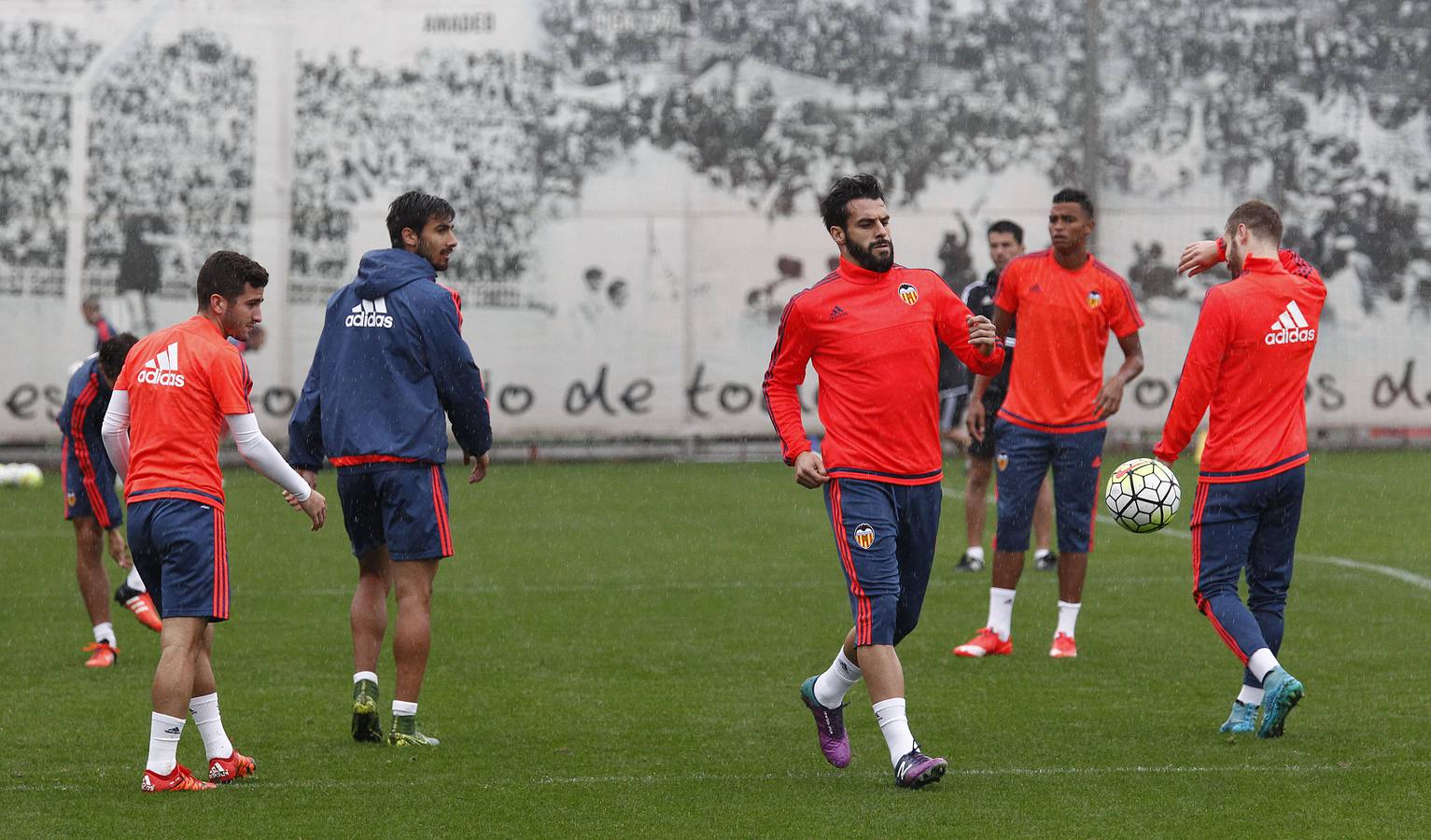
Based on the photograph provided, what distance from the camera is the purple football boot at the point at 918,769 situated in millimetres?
6281

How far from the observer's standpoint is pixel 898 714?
6.44 m

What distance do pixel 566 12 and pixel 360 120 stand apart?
2.81 m

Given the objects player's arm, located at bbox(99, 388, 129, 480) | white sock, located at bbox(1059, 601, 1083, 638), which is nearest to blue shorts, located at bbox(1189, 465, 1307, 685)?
white sock, located at bbox(1059, 601, 1083, 638)

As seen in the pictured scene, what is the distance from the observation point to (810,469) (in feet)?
21.4

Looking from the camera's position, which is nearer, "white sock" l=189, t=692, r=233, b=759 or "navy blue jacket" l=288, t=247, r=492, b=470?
"white sock" l=189, t=692, r=233, b=759

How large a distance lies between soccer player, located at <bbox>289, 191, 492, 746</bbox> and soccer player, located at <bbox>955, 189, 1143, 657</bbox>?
3157 millimetres

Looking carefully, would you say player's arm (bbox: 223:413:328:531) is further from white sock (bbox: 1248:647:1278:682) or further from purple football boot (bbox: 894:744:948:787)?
white sock (bbox: 1248:647:1278:682)

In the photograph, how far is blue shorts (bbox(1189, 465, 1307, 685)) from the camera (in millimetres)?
7223

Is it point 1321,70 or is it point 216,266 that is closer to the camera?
point 216,266

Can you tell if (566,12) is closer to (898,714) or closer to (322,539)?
(322,539)

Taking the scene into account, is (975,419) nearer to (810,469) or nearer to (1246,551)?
(1246,551)

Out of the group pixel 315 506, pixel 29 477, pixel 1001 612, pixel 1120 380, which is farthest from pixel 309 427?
pixel 29 477

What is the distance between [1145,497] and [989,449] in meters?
4.78

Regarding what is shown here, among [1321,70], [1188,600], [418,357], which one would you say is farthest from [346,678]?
[1321,70]
